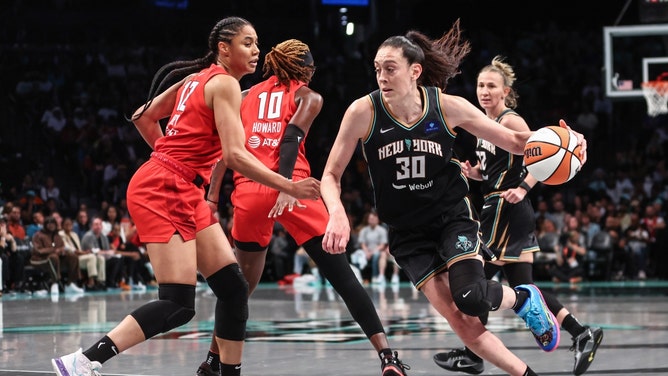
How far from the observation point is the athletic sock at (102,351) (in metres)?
5.20

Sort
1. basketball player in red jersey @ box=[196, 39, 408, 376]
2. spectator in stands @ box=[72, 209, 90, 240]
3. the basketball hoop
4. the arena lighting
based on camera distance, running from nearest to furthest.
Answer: basketball player in red jersey @ box=[196, 39, 408, 376] < the basketball hoop < spectator in stands @ box=[72, 209, 90, 240] < the arena lighting

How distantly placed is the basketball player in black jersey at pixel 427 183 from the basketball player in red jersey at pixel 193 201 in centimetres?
53

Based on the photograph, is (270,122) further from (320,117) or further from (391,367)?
(320,117)

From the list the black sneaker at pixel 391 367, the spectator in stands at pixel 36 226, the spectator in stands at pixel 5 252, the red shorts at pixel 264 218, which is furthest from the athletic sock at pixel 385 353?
the spectator in stands at pixel 36 226

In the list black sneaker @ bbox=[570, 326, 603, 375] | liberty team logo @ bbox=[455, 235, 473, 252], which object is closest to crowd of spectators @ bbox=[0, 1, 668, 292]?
black sneaker @ bbox=[570, 326, 603, 375]

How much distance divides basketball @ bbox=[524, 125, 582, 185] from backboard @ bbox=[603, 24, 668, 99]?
9.70 meters

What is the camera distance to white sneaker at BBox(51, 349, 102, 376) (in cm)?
512

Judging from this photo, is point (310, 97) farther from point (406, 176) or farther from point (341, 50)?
point (341, 50)

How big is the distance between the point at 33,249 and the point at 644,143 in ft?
42.9

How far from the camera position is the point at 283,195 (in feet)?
19.4

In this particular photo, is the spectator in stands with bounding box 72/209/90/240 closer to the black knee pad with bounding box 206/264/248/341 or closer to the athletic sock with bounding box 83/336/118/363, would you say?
the black knee pad with bounding box 206/264/248/341

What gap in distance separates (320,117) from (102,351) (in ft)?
62.8

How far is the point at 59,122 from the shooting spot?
2130 cm

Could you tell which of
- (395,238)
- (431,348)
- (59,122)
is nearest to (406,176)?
(395,238)
